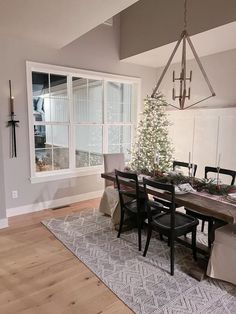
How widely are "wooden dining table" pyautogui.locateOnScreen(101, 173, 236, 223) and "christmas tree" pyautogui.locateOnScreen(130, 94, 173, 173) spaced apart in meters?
2.18

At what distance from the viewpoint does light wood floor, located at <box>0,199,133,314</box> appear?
205 cm

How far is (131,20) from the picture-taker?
4613 millimetres

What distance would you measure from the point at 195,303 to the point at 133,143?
375 centimetres

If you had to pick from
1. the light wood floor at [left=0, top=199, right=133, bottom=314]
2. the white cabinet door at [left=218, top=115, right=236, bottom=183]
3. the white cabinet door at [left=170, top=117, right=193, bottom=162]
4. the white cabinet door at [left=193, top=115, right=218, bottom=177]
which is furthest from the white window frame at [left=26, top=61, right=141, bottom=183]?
the white cabinet door at [left=218, top=115, right=236, bottom=183]

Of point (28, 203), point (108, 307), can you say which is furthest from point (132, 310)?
point (28, 203)

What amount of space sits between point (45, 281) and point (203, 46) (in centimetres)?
409

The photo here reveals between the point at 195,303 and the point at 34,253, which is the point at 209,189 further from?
the point at 34,253

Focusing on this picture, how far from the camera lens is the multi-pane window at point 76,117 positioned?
165 inches

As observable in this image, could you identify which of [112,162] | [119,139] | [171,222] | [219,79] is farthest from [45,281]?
[219,79]

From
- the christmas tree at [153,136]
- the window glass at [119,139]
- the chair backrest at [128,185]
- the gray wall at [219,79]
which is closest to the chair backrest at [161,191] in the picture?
the chair backrest at [128,185]

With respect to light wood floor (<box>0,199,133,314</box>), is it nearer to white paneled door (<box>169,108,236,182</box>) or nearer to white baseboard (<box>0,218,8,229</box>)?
white baseboard (<box>0,218,8,229</box>)

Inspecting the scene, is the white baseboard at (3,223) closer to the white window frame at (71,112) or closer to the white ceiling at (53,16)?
the white window frame at (71,112)

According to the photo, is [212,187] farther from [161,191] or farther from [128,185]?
[128,185]

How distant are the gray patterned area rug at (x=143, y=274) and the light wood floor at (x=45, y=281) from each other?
11 centimetres
